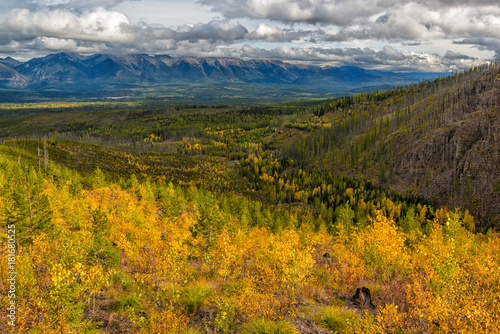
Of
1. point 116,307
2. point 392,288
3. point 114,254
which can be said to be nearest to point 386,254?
point 392,288

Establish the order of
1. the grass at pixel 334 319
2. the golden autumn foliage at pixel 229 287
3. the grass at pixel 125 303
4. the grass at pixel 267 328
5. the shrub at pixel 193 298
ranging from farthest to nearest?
the shrub at pixel 193 298 → the grass at pixel 125 303 → the grass at pixel 334 319 → the grass at pixel 267 328 → the golden autumn foliage at pixel 229 287

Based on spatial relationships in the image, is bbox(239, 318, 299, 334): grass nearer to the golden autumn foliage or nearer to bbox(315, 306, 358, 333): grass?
the golden autumn foliage

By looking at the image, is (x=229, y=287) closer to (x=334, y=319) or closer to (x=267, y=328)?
(x=267, y=328)

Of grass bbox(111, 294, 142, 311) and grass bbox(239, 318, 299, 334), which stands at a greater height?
grass bbox(239, 318, 299, 334)

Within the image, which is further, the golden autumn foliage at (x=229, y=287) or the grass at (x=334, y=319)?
the grass at (x=334, y=319)

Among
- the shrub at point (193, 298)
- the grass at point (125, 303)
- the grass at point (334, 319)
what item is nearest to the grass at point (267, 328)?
the grass at point (334, 319)

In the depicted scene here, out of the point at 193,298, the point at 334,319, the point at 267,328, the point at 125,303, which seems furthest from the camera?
the point at 193,298

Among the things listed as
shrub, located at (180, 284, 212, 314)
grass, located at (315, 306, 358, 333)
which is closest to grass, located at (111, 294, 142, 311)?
shrub, located at (180, 284, 212, 314)

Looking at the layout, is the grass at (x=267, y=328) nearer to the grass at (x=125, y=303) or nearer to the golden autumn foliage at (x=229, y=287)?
the golden autumn foliage at (x=229, y=287)

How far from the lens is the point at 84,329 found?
17.5m

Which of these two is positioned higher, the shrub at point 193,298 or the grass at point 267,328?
the grass at point 267,328

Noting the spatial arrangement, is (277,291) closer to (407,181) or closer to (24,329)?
(24,329)

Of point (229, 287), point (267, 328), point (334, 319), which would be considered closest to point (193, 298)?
point (229, 287)

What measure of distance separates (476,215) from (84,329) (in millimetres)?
201550
